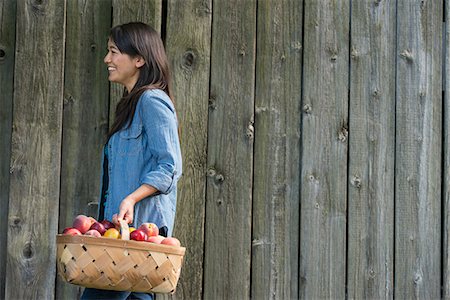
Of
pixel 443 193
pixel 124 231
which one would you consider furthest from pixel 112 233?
pixel 443 193

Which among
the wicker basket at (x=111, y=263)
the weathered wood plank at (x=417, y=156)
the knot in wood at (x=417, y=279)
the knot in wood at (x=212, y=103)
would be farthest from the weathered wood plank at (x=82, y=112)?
the knot in wood at (x=417, y=279)

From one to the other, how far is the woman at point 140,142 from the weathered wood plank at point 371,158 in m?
1.35

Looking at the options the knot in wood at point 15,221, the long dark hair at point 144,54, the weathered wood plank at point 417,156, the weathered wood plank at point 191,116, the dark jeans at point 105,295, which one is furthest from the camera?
the weathered wood plank at point 417,156

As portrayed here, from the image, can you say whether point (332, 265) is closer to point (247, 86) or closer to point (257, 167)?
point (257, 167)

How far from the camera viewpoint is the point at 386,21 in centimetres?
586

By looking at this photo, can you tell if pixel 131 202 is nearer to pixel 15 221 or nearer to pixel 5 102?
pixel 15 221

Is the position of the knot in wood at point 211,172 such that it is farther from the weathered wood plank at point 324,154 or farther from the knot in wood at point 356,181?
the knot in wood at point 356,181

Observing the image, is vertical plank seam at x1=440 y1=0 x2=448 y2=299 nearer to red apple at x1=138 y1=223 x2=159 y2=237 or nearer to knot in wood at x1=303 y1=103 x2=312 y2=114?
knot in wood at x1=303 y1=103 x2=312 y2=114

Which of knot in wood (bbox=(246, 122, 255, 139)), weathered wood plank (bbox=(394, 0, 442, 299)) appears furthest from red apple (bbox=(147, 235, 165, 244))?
weathered wood plank (bbox=(394, 0, 442, 299))

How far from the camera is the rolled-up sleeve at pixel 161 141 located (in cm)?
453

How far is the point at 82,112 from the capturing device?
5.47m

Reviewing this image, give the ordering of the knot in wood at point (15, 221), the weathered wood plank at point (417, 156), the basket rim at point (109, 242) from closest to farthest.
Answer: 1. the basket rim at point (109, 242)
2. the knot in wood at point (15, 221)
3. the weathered wood plank at point (417, 156)

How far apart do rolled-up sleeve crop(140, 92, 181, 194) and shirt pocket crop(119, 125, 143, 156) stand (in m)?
0.06

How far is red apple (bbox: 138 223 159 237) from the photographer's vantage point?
174 inches
